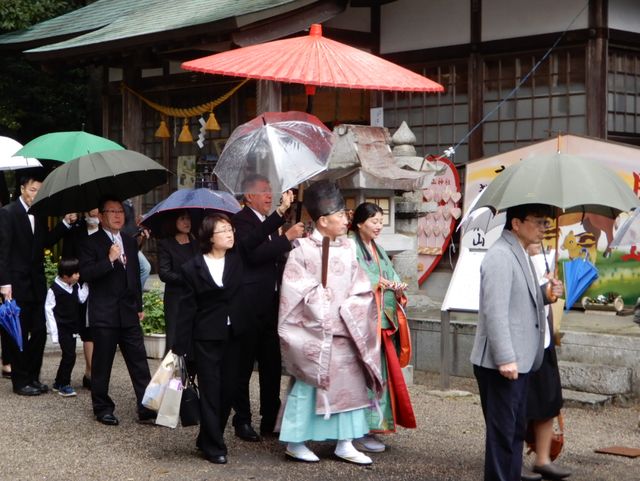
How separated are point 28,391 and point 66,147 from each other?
7.34 ft

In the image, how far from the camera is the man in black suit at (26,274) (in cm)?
901

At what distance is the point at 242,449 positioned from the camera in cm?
715

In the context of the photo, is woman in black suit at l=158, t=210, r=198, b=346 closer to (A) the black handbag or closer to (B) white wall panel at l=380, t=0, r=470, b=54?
(A) the black handbag

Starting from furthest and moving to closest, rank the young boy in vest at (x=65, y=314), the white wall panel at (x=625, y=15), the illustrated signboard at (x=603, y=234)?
the white wall panel at (x=625, y=15) → the illustrated signboard at (x=603, y=234) → the young boy in vest at (x=65, y=314)

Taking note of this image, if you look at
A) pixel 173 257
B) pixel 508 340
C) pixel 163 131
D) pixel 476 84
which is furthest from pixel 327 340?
pixel 163 131

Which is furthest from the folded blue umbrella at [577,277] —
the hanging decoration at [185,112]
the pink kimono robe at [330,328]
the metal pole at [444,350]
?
the hanging decoration at [185,112]

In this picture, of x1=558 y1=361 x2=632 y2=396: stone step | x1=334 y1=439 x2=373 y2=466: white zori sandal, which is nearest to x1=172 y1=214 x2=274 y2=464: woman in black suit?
x1=334 y1=439 x2=373 y2=466: white zori sandal

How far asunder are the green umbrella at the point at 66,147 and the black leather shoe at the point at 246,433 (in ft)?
8.86

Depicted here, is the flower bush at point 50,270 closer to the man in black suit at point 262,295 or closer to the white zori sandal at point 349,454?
the man in black suit at point 262,295

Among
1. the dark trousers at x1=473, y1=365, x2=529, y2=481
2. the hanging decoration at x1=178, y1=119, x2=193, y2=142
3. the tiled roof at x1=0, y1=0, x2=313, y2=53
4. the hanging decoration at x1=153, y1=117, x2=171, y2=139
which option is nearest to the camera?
the dark trousers at x1=473, y1=365, x2=529, y2=481

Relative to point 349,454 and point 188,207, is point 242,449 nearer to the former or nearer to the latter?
point 349,454

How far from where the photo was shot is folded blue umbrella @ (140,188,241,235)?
852 cm

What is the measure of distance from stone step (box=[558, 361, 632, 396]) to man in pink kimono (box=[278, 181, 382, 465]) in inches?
124

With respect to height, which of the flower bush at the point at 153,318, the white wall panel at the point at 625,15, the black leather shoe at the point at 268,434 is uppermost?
the white wall panel at the point at 625,15
